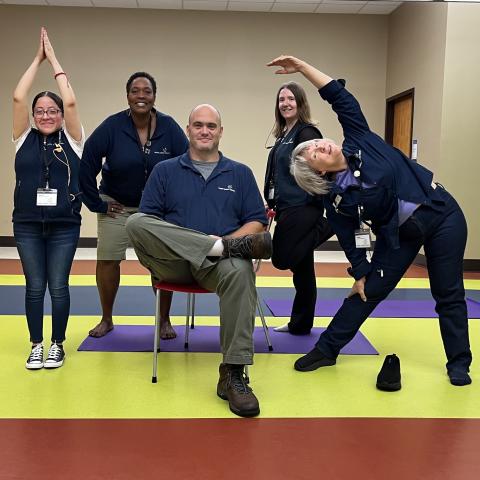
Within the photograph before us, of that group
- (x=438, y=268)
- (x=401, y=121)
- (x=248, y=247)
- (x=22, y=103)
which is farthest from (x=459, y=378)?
(x=401, y=121)

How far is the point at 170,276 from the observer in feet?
9.43

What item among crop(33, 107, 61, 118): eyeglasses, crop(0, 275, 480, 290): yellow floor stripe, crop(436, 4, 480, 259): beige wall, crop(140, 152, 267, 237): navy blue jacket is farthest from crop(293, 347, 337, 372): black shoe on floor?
crop(436, 4, 480, 259): beige wall

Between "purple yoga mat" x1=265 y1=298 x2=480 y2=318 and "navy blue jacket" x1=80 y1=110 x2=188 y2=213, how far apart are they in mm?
1504

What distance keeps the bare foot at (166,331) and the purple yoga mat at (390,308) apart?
0.96 meters

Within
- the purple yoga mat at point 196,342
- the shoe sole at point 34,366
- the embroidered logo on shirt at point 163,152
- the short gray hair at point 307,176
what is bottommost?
the purple yoga mat at point 196,342

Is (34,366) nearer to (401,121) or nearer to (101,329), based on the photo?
(101,329)

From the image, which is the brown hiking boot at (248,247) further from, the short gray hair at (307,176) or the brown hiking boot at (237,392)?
the brown hiking boot at (237,392)

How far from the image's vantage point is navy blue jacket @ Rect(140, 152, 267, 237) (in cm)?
288

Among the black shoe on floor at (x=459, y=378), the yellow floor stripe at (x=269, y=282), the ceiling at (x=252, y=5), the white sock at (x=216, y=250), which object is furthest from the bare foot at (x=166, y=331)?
the ceiling at (x=252, y=5)

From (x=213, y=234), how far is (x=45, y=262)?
89cm

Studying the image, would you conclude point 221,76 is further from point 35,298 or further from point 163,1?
point 35,298

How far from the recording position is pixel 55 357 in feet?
9.91

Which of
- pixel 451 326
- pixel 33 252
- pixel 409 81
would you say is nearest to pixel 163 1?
pixel 409 81

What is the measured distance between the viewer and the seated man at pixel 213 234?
8.51ft
